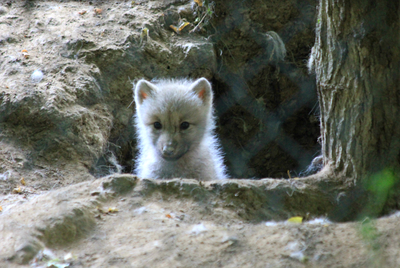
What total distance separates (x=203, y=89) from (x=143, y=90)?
595 millimetres

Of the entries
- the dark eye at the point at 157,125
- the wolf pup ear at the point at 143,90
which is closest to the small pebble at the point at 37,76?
the wolf pup ear at the point at 143,90

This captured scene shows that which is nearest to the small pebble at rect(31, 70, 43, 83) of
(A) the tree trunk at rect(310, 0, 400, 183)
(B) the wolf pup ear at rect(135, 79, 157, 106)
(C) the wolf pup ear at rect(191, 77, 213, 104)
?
(B) the wolf pup ear at rect(135, 79, 157, 106)

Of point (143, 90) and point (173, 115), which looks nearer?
point (173, 115)

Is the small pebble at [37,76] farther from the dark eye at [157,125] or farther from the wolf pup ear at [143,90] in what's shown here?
the dark eye at [157,125]

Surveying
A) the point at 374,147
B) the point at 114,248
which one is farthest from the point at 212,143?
the point at 114,248

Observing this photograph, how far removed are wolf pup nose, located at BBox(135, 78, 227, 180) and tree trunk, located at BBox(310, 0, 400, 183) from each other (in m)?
1.26

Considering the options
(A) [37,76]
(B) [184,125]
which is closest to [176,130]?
(B) [184,125]

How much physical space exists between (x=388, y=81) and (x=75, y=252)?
213 cm

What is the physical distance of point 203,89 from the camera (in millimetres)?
3639

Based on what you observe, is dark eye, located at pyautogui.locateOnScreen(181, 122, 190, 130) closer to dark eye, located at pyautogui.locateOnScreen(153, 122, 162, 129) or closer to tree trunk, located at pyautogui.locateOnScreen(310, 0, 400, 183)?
dark eye, located at pyautogui.locateOnScreen(153, 122, 162, 129)

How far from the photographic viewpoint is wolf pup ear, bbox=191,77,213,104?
3.58 metres

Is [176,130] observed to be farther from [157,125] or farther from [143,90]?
[143,90]

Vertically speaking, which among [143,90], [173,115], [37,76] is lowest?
[173,115]

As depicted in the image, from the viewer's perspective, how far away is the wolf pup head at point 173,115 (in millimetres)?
3311
